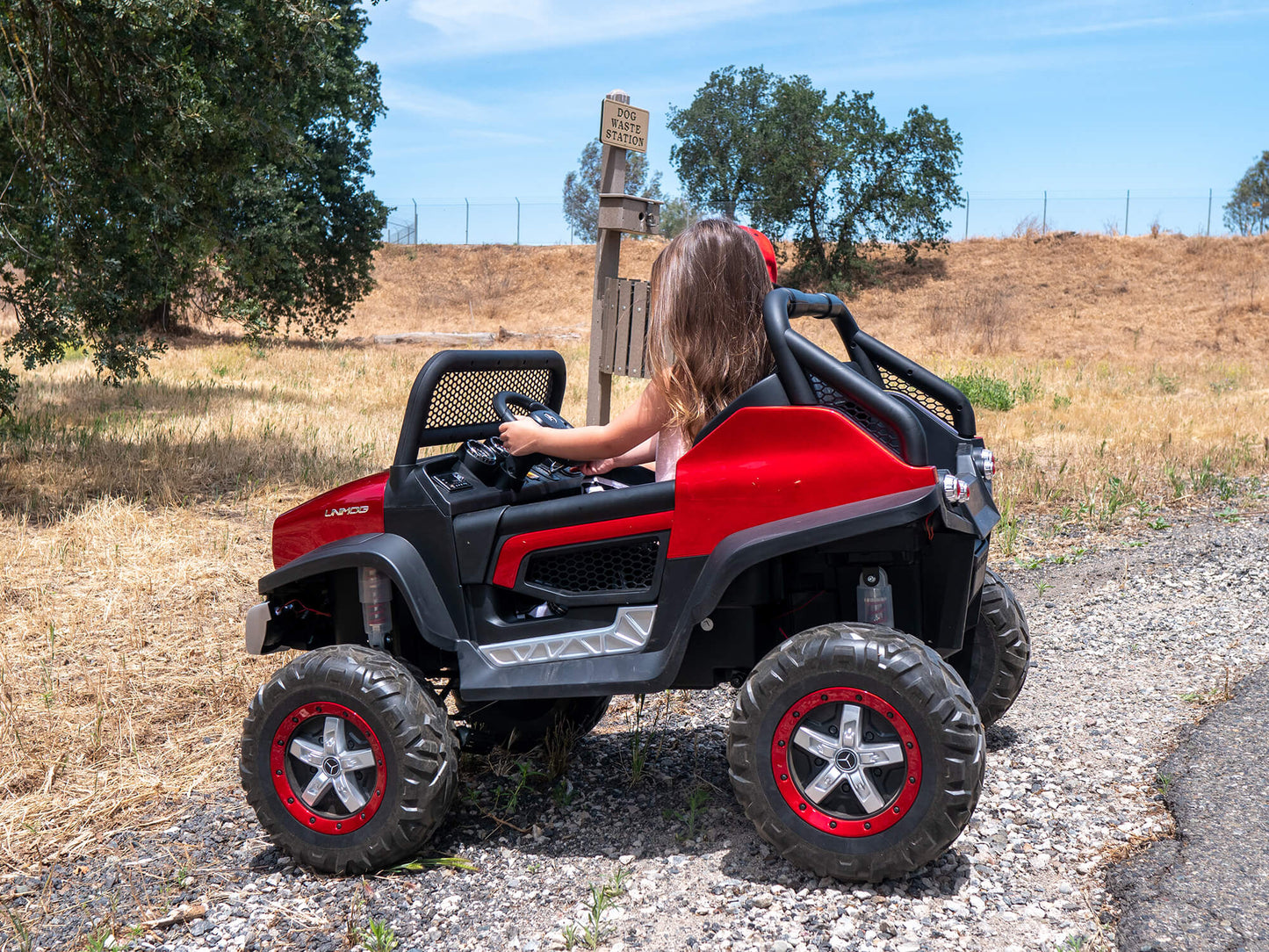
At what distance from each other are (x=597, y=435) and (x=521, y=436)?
26cm

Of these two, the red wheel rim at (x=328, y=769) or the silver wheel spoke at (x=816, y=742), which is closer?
the silver wheel spoke at (x=816, y=742)

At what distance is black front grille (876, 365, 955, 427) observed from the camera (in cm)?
359

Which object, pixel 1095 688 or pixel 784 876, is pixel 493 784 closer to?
pixel 784 876

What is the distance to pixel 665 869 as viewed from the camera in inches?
125

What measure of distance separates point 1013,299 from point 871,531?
123ft

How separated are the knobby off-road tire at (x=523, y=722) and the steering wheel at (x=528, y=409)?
1068mm

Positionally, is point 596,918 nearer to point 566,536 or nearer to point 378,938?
point 378,938

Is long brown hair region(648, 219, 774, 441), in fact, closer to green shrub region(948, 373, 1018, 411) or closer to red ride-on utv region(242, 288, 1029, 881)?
red ride-on utv region(242, 288, 1029, 881)

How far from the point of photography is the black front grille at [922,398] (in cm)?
359

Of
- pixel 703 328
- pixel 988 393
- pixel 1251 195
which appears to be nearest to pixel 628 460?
pixel 703 328

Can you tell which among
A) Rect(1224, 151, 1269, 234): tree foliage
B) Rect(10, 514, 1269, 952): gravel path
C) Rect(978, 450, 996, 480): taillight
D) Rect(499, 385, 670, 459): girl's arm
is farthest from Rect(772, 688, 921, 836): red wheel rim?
Rect(1224, 151, 1269, 234): tree foliage

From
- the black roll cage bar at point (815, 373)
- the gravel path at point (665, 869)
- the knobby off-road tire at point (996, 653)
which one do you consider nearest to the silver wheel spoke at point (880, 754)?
the gravel path at point (665, 869)

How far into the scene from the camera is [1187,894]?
282cm

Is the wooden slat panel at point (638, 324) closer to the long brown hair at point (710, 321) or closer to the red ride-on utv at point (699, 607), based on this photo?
the red ride-on utv at point (699, 607)
